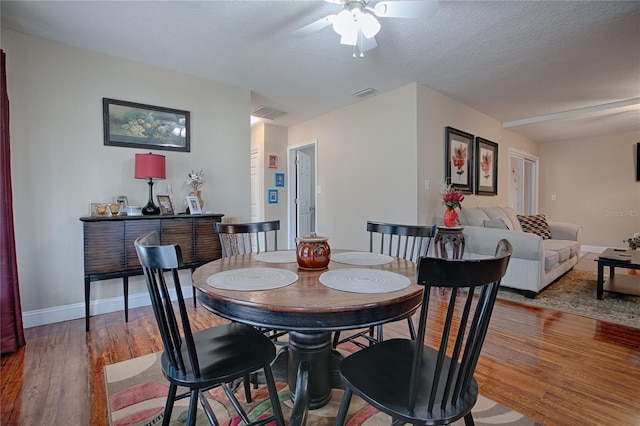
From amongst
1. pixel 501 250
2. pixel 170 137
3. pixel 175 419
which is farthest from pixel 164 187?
pixel 501 250

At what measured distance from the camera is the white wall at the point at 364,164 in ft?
12.3

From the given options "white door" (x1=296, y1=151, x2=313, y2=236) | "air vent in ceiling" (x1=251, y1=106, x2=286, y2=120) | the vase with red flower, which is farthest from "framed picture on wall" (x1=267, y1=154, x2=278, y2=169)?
the vase with red flower

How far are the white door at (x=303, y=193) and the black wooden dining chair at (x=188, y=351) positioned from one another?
439 centimetres

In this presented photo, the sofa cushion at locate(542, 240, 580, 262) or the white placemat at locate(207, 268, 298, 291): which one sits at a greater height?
the white placemat at locate(207, 268, 298, 291)

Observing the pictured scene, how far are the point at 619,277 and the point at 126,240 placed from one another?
542 centimetres

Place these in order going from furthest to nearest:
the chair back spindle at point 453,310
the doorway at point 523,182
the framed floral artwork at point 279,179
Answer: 1. the doorway at point 523,182
2. the framed floral artwork at point 279,179
3. the chair back spindle at point 453,310

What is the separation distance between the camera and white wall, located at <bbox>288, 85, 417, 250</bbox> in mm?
3754

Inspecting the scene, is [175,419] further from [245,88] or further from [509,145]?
[509,145]

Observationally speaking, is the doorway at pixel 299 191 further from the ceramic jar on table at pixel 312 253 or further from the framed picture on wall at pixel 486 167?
the ceramic jar on table at pixel 312 253

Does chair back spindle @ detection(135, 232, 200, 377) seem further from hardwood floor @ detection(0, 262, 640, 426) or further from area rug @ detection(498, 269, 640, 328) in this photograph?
area rug @ detection(498, 269, 640, 328)

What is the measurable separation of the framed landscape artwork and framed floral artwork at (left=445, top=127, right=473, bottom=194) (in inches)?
126

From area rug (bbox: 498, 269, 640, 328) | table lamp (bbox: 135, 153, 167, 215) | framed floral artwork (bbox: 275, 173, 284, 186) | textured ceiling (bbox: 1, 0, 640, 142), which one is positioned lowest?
area rug (bbox: 498, 269, 640, 328)

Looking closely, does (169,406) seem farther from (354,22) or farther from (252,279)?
(354,22)

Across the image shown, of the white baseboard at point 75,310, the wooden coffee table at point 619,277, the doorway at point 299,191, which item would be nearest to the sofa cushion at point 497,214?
the wooden coffee table at point 619,277
